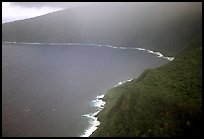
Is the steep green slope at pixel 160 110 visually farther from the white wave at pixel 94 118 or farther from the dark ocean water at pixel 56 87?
the dark ocean water at pixel 56 87

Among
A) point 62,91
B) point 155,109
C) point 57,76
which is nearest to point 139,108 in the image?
point 155,109

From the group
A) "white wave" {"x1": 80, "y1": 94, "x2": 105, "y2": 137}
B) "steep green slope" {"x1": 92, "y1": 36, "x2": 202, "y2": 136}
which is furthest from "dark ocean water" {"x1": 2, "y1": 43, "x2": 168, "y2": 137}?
"steep green slope" {"x1": 92, "y1": 36, "x2": 202, "y2": 136}

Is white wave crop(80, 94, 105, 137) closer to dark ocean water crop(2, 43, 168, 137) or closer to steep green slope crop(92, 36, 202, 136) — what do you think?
dark ocean water crop(2, 43, 168, 137)

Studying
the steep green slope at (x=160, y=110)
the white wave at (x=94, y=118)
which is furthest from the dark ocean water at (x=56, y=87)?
the steep green slope at (x=160, y=110)

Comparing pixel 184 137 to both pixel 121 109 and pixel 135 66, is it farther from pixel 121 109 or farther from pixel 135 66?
pixel 135 66

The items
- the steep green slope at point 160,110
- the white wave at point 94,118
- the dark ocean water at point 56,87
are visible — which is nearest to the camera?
the steep green slope at point 160,110
